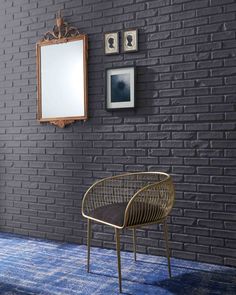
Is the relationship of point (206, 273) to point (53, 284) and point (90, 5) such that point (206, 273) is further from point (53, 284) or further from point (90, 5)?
point (90, 5)

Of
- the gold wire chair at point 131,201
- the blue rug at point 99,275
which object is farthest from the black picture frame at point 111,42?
the blue rug at point 99,275

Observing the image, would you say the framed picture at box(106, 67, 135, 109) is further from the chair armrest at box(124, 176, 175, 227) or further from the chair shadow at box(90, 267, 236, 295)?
the chair shadow at box(90, 267, 236, 295)

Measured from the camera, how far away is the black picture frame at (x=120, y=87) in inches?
110

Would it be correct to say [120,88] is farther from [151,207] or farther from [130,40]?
[151,207]

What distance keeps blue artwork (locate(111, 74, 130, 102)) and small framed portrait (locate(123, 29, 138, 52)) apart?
0.71 feet

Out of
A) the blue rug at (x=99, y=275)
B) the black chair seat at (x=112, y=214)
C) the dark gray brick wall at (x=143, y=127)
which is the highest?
the dark gray brick wall at (x=143, y=127)

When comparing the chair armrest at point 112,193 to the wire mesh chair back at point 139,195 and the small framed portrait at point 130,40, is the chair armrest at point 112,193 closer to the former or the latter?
the wire mesh chair back at point 139,195

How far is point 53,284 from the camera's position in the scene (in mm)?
2258

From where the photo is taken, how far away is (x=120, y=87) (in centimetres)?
286

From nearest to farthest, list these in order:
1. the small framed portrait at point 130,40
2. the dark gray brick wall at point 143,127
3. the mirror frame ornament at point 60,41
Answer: the dark gray brick wall at point 143,127 < the small framed portrait at point 130,40 < the mirror frame ornament at point 60,41

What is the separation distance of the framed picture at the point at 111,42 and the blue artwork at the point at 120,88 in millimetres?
211

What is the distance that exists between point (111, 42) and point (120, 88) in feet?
1.29

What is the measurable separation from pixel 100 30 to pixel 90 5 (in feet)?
0.80

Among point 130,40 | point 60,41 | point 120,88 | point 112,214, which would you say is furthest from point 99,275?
point 60,41
